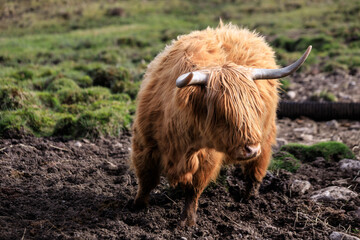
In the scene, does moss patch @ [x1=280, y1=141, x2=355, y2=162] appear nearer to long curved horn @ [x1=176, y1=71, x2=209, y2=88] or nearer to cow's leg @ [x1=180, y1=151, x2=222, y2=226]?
cow's leg @ [x1=180, y1=151, x2=222, y2=226]

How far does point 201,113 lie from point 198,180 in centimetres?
74

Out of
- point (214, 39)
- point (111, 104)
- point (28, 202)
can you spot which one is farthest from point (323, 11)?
point (28, 202)

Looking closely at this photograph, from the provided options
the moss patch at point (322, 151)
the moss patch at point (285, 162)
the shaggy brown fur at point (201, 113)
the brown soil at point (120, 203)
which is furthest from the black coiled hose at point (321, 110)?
the shaggy brown fur at point (201, 113)

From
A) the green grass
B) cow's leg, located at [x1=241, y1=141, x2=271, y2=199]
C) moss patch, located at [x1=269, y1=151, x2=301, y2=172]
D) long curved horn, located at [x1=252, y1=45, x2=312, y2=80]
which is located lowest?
moss patch, located at [x1=269, y1=151, x2=301, y2=172]

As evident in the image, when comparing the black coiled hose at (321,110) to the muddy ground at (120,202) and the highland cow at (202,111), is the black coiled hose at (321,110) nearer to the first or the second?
the muddy ground at (120,202)

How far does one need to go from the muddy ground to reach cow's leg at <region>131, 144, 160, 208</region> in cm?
14

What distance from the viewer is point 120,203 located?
13.3ft

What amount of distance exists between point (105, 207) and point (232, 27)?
2557 millimetres

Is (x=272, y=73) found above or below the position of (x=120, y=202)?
above

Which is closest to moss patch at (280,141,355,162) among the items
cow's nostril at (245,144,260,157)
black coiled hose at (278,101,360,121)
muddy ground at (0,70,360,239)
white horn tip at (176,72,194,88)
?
muddy ground at (0,70,360,239)

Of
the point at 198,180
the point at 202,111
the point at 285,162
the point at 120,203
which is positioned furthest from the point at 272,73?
the point at 285,162

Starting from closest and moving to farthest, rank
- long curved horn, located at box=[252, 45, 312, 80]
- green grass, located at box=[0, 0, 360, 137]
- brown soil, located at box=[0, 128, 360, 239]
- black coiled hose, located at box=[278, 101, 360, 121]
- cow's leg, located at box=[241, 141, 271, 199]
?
long curved horn, located at box=[252, 45, 312, 80], brown soil, located at box=[0, 128, 360, 239], cow's leg, located at box=[241, 141, 271, 199], green grass, located at box=[0, 0, 360, 137], black coiled hose, located at box=[278, 101, 360, 121]

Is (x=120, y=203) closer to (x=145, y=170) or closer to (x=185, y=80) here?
(x=145, y=170)

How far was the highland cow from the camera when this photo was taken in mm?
3127
